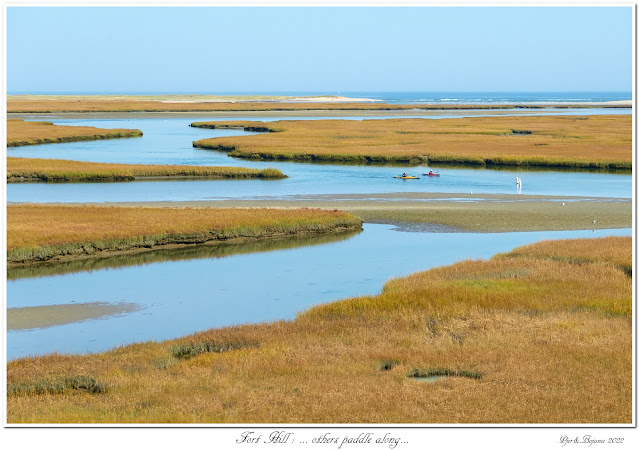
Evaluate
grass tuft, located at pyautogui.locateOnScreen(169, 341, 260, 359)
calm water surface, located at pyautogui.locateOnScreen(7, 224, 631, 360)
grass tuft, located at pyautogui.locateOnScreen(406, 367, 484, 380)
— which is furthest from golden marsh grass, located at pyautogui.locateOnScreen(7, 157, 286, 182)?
grass tuft, located at pyautogui.locateOnScreen(406, 367, 484, 380)

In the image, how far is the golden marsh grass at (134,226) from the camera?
34.0 metres

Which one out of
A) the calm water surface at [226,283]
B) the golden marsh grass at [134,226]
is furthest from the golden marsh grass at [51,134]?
the calm water surface at [226,283]

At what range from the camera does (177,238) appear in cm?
→ 3738

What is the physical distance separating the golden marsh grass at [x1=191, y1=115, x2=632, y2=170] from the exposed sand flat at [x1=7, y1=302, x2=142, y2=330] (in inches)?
2040

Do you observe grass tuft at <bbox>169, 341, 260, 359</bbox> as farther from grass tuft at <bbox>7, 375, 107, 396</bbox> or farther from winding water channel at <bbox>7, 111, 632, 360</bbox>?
winding water channel at <bbox>7, 111, 632, 360</bbox>

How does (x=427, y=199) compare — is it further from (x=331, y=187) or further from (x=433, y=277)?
(x=433, y=277)

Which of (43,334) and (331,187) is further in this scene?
(331,187)

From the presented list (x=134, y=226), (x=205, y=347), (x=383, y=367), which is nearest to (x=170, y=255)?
(x=134, y=226)

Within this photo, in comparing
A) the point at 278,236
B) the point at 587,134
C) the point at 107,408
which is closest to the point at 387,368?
the point at 107,408

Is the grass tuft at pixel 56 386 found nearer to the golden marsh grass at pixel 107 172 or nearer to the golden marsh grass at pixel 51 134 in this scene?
the golden marsh grass at pixel 107 172

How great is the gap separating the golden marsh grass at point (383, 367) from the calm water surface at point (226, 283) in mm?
3899

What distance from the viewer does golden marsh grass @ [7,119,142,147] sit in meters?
94.8

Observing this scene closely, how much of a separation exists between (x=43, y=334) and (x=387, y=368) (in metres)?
11.0

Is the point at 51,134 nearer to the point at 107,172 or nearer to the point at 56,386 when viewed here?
the point at 107,172
